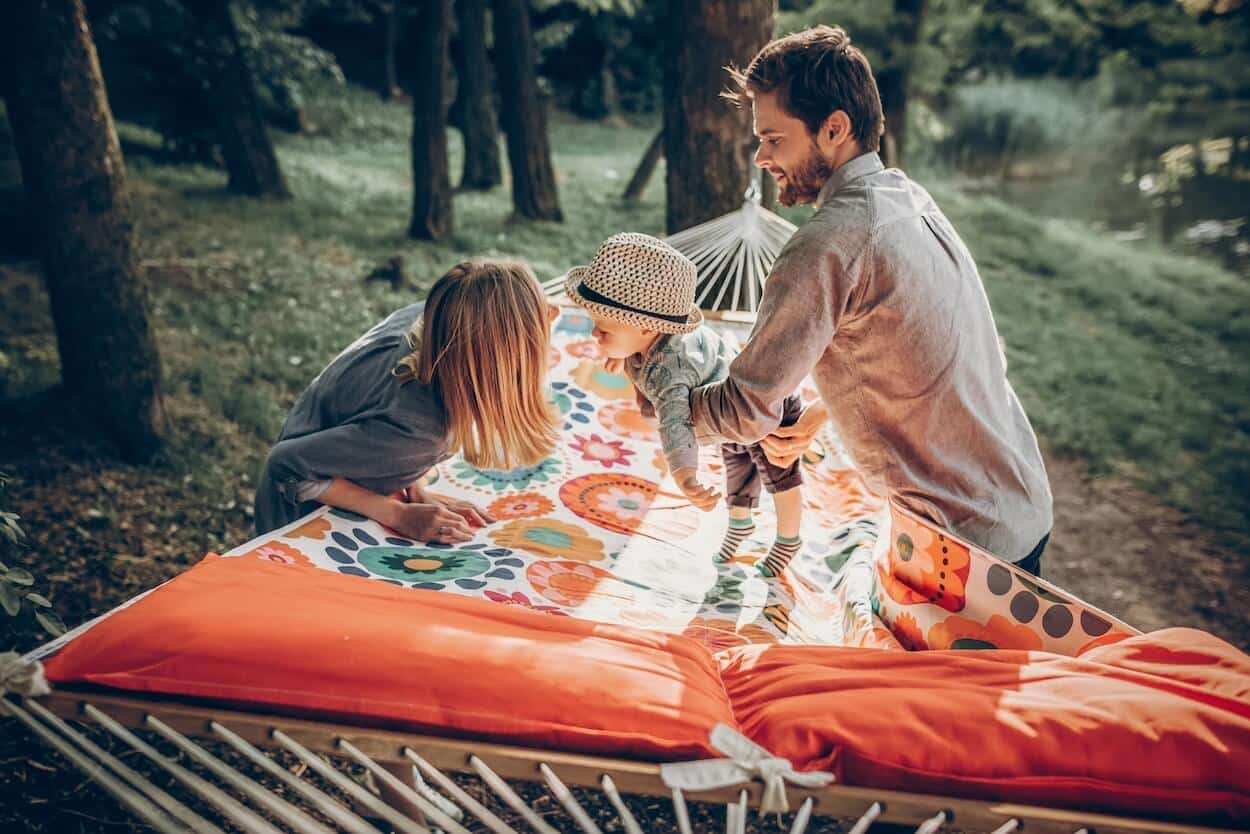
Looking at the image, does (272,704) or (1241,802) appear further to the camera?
(272,704)

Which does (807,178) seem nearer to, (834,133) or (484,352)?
(834,133)

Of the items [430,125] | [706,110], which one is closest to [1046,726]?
[706,110]

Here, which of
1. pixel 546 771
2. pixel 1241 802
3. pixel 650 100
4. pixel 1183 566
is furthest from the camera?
pixel 650 100

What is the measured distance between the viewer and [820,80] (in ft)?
5.34

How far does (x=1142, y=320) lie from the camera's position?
21.9 ft

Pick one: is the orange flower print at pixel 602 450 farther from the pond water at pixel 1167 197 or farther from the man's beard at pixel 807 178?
the pond water at pixel 1167 197

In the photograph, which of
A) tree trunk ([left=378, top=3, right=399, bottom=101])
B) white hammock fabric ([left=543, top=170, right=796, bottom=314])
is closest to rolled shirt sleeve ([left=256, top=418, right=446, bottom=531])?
white hammock fabric ([left=543, top=170, right=796, bottom=314])

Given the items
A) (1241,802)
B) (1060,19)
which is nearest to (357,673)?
(1241,802)

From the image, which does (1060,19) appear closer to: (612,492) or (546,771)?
(612,492)

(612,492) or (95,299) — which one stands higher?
(95,299)

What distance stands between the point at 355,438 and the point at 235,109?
5.48 meters

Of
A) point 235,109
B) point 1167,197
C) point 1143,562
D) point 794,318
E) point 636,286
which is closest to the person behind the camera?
point 794,318

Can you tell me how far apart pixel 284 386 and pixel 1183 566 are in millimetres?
3621

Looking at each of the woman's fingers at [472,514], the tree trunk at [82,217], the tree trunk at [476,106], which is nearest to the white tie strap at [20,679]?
the woman's fingers at [472,514]
